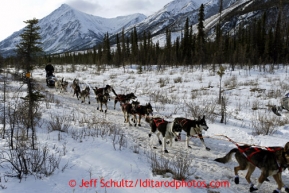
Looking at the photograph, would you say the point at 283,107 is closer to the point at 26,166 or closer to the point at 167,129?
the point at 167,129

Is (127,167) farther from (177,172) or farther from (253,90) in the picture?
(253,90)

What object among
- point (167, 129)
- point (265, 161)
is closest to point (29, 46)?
point (167, 129)

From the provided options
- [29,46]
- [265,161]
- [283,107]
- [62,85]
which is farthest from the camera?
[62,85]

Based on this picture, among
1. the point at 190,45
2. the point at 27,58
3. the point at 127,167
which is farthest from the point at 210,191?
the point at 190,45

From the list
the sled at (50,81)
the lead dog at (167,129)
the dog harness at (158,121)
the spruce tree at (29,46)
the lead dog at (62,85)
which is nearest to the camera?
the spruce tree at (29,46)

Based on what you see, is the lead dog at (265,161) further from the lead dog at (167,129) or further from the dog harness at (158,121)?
the dog harness at (158,121)

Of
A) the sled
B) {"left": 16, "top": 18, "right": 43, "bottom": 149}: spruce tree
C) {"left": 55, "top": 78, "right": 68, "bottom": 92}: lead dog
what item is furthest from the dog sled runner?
the sled

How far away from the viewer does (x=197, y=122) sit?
19.5ft

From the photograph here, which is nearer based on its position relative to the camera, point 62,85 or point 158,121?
point 158,121

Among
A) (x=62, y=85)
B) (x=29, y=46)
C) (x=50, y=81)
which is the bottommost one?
(x=62, y=85)

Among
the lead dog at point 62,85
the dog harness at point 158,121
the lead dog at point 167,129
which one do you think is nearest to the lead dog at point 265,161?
the lead dog at point 167,129

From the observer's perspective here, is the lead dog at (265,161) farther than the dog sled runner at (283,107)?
No

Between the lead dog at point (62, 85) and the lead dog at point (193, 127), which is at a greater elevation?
the lead dog at point (62, 85)

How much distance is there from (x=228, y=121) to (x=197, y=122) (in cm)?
277
